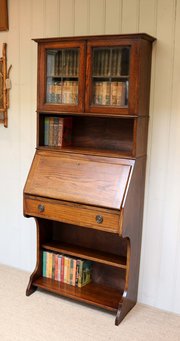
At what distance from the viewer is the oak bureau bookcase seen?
2459mm

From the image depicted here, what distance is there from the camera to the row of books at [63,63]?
2611 millimetres

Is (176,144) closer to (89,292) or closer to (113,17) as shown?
(113,17)

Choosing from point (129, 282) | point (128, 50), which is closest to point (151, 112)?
point (128, 50)

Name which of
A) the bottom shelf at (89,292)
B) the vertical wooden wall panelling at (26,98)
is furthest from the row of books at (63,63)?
the bottom shelf at (89,292)

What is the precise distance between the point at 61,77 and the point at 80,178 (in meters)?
0.70

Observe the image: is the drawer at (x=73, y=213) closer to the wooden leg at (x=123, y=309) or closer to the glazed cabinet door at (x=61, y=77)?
the wooden leg at (x=123, y=309)

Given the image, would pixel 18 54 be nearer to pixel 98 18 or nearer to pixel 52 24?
pixel 52 24

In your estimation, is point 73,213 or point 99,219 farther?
point 73,213

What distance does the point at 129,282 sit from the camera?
2674 mm

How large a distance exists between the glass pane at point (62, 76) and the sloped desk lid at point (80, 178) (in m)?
0.39

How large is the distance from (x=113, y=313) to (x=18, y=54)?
206 centimetres

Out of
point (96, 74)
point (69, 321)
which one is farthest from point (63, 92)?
point (69, 321)

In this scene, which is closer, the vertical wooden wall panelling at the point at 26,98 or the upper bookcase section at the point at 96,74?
the upper bookcase section at the point at 96,74

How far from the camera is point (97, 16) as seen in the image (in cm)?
274
